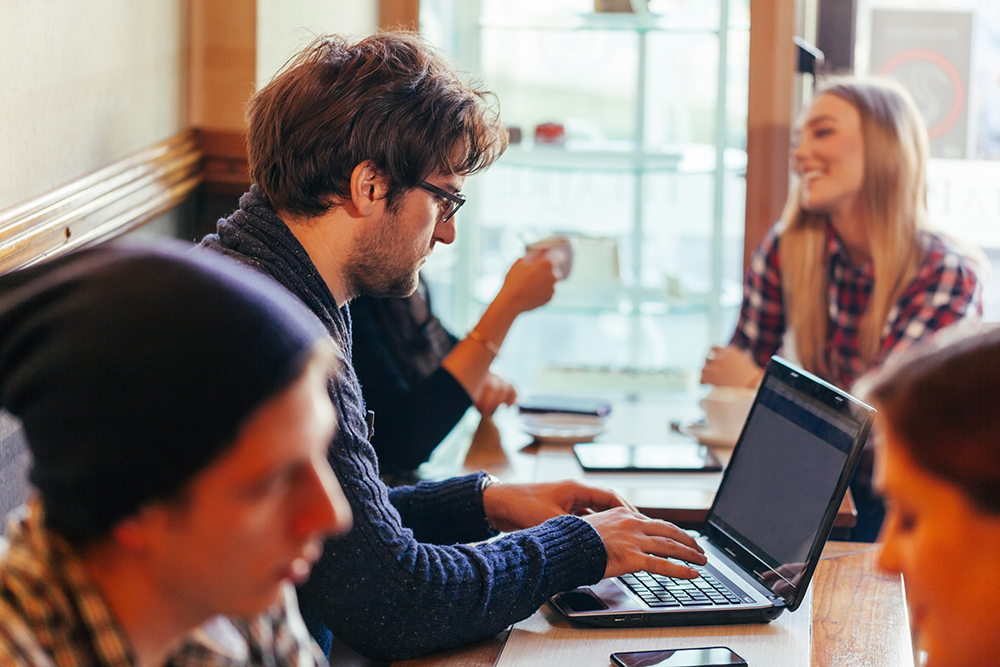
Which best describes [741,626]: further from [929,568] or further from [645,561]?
[929,568]

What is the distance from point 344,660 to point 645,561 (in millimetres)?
506

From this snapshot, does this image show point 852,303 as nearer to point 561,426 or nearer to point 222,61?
point 561,426

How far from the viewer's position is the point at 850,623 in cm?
126

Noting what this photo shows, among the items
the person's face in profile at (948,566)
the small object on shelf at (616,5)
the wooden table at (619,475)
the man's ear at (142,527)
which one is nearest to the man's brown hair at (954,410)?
the person's face in profile at (948,566)

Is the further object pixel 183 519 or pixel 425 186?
pixel 425 186

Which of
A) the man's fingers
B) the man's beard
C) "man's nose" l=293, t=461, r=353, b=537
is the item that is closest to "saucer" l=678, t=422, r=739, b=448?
the man's fingers

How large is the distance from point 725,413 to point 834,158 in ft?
2.58

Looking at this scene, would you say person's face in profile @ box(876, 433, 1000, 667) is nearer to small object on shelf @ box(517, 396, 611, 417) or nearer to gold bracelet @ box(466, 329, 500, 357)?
gold bracelet @ box(466, 329, 500, 357)

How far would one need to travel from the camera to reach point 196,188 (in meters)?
2.20

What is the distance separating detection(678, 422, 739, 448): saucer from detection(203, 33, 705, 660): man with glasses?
60 centimetres

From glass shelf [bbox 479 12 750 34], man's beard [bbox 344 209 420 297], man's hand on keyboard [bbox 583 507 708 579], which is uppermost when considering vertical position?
glass shelf [bbox 479 12 750 34]

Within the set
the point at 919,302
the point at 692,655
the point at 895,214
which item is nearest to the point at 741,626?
the point at 692,655

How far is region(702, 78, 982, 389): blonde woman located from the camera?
92.0 inches

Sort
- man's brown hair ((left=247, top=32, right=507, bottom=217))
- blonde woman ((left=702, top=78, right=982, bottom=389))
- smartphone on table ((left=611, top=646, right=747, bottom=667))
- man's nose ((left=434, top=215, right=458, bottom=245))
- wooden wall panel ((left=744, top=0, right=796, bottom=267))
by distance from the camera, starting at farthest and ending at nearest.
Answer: wooden wall panel ((left=744, top=0, right=796, bottom=267)) → blonde woman ((left=702, top=78, right=982, bottom=389)) → man's nose ((left=434, top=215, right=458, bottom=245)) → man's brown hair ((left=247, top=32, right=507, bottom=217)) → smartphone on table ((left=611, top=646, right=747, bottom=667))
